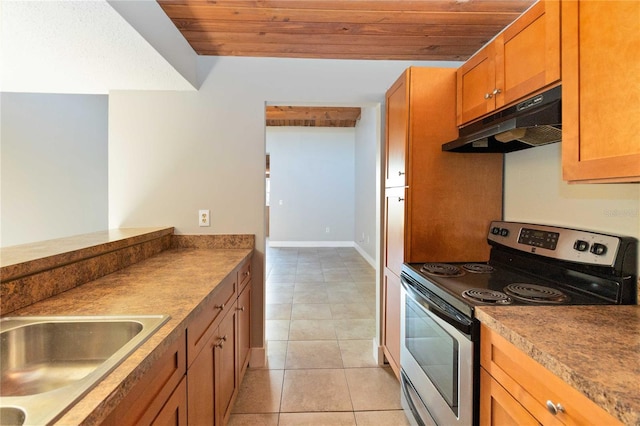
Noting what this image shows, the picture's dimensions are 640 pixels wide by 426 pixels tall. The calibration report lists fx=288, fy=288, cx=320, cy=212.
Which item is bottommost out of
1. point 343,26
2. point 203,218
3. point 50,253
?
point 50,253

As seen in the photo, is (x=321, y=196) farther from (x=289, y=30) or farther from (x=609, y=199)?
(x=609, y=199)

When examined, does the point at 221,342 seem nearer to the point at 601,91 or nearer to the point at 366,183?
the point at 601,91

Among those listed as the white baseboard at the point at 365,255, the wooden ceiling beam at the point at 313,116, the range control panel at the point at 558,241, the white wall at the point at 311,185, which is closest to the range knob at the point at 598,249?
the range control panel at the point at 558,241

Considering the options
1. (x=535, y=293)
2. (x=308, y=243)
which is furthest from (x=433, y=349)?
(x=308, y=243)

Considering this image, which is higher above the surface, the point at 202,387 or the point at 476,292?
the point at 476,292

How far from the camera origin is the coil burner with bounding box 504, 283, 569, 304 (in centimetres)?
108

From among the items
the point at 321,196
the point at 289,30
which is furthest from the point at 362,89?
the point at 321,196

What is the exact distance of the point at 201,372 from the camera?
3.70 ft

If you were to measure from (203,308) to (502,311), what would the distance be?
1.08 m

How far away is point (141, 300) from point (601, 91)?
169cm

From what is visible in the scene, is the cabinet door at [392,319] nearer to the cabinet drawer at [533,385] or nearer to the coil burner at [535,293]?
the coil burner at [535,293]

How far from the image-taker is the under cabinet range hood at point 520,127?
3.53 feet

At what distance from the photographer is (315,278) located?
4395 millimetres

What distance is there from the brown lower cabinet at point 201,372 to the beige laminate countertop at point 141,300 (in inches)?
2.0
